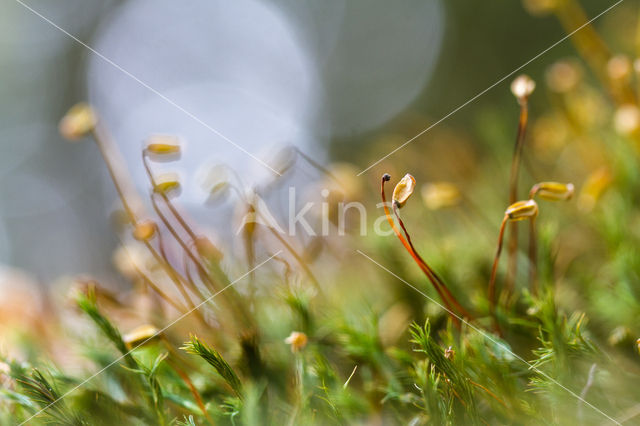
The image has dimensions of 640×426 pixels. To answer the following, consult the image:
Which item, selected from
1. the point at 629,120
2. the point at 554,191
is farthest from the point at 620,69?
the point at 554,191

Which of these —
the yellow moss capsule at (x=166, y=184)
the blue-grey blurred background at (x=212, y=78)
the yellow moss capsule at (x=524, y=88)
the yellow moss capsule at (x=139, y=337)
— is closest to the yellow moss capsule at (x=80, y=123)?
the yellow moss capsule at (x=166, y=184)

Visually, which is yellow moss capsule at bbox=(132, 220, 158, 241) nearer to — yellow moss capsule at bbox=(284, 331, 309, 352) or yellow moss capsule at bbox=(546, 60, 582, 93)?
yellow moss capsule at bbox=(284, 331, 309, 352)

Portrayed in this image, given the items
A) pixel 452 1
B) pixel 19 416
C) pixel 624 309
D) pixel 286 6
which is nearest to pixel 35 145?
pixel 286 6

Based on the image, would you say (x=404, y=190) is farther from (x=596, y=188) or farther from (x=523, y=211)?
(x=596, y=188)

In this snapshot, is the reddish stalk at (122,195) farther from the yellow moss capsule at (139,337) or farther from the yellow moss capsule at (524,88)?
the yellow moss capsule at (524,88)

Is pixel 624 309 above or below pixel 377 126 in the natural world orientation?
above

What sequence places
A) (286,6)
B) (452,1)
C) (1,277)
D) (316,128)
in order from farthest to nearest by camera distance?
1. (286,6)
2. (316,128)
3. (452,1)
4. (1,277)

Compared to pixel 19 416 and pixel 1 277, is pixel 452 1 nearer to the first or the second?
pixel 1 277
